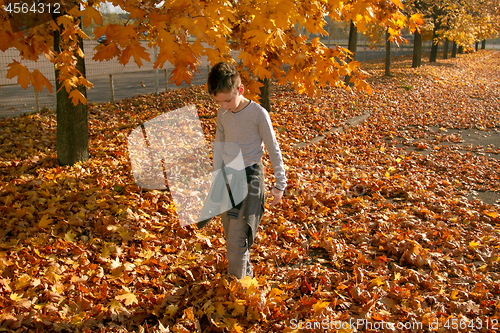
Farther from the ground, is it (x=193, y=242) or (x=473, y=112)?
(x=473, y=112)

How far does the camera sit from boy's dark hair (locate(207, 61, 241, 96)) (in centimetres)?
227

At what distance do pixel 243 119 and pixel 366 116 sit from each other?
7.93 m

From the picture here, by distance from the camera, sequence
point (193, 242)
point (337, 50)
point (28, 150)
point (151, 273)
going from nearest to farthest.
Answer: point (151, 273) < point (193, 242) < point (337, 50) < point (28, 150)

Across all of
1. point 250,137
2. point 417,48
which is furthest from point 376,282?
point 417,48

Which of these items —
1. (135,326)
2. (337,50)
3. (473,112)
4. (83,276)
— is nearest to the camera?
(135,326)

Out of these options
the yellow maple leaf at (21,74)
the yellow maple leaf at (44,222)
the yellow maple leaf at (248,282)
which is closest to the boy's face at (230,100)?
the yellow maple leaf at (248,282)

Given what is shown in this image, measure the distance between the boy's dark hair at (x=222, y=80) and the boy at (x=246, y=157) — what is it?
0.08m

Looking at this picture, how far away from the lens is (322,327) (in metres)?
Result: 2.51

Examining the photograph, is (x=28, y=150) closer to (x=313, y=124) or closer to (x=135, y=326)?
(x=135, y=326)

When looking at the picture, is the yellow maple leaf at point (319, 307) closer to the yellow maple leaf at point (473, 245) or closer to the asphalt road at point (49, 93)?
the yellow maple leaf at point (473, 245)

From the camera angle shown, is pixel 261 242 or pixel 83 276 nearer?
pixel 83 276

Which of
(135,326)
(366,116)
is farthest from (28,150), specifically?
(366,116)

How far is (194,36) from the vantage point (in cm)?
252

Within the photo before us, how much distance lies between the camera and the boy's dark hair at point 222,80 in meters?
2.27
